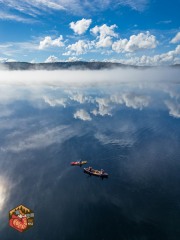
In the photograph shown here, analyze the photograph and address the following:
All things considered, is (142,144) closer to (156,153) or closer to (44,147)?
(156,153)

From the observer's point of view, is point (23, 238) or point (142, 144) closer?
point (23, 238)

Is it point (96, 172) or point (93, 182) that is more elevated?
point (96, 172)

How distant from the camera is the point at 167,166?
95.4 m

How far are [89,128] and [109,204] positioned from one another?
287ft

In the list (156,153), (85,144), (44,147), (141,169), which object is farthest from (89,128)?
(141,169)

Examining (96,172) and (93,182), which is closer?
(93,182)

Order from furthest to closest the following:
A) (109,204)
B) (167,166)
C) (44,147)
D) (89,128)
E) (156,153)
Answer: (89,128) < (44,147) < (156,153) < (167,166) < (109,204)

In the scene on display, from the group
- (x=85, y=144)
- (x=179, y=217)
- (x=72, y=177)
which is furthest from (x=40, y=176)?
(x=179, y=217)

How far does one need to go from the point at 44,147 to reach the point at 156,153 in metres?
58.9

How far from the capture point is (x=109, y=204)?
70500 millimetres

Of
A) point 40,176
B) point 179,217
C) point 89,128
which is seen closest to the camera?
point 179,217

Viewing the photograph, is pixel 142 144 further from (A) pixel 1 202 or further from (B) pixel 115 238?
(A) pixel 1 202

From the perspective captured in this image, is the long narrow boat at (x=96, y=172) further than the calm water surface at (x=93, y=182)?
Yes

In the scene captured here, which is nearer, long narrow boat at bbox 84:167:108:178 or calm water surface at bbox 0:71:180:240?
calm water surface at bbox 0:71:180:240
